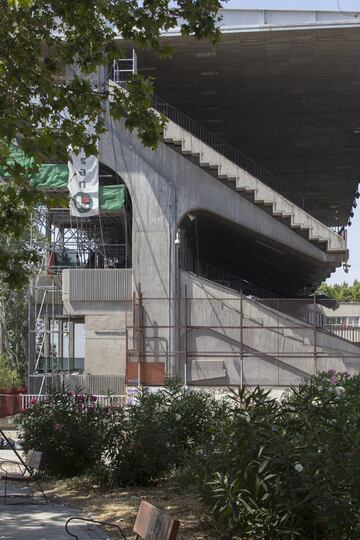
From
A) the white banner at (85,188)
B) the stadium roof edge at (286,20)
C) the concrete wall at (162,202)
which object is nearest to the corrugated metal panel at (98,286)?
the concrete wall at (162,202)

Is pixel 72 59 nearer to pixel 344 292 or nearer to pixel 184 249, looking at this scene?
pixel 184 249

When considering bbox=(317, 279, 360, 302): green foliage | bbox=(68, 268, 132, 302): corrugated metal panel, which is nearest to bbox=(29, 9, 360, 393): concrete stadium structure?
bbox=(68, 268, 132, 302): corrugated metal panel

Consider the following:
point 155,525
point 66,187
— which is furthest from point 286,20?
point 155,525

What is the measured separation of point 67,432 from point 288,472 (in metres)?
6.49

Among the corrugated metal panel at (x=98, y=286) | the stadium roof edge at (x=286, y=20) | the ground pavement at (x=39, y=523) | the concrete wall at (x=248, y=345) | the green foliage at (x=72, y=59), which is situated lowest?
the ground pavement at (x=39, y=523)

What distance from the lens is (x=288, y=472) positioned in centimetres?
656

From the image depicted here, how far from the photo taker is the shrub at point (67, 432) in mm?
12328

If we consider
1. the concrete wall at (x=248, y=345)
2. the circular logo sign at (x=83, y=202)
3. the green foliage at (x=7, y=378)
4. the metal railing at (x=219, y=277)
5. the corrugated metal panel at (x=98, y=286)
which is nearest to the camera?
the corrugated metal panel at (x=98, y=286)

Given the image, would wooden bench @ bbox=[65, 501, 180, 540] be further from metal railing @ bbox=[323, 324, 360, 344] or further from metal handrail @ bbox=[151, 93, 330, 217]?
metal handrail @ bbox=[151, 93, 330, 217]

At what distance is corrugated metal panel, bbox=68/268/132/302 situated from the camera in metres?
33.8

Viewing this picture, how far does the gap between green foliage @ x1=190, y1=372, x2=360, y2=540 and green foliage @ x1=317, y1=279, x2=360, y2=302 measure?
114 metres

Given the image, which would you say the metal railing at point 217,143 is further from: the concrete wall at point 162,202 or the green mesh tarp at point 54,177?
the green mesh tarp at point 54,177

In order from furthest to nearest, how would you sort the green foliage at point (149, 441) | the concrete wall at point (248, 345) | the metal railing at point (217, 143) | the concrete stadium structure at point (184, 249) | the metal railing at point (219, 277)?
the metal railing at point (219, 277) < the metal railing at point (217, 143) < the concrete wall at point (248, 345) < the concrete stadium structure at point (184, 249) < the green foliage at point (149, 441)

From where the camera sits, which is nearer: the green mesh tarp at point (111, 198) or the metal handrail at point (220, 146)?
the green mesh tarp at point (111, 198)
